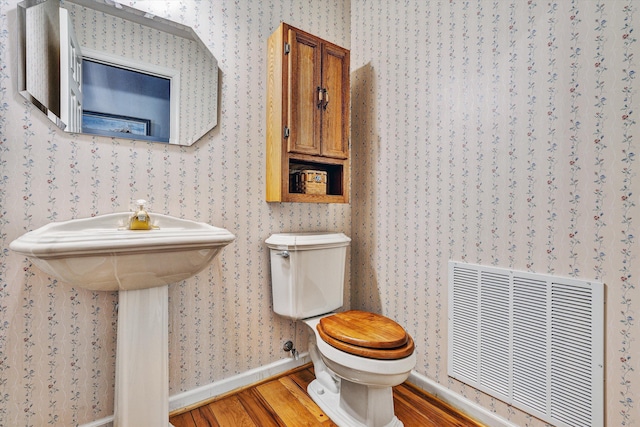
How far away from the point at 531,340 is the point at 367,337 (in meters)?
0.61

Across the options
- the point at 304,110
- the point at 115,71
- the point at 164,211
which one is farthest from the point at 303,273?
the point at 115,71

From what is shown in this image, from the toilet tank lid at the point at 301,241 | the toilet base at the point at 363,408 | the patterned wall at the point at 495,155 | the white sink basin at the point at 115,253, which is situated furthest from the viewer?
the toilet tank lid at the point at 301,241

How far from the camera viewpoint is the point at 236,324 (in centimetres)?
153

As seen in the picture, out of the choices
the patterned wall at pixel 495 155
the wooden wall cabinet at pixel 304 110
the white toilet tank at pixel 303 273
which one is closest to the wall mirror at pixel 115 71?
the wooden wall cabinet at pixel 304 110

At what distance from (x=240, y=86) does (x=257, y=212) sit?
25.2 inches

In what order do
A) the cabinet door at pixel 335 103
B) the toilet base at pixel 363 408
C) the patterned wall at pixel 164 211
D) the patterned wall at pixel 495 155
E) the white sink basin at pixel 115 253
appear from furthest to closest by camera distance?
the cabinet door at pixel 335 103 < the toilet base at pixel 363 408 < the patterned wall at pixel 164 211 < the patterned wall at pixel 495 155 < the white sink basin at pixel 115 253

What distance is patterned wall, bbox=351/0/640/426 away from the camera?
97 cm

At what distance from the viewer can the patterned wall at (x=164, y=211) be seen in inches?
42.2

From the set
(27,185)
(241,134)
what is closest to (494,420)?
(241,134)

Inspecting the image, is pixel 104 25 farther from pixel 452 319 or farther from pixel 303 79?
pixel 452 319

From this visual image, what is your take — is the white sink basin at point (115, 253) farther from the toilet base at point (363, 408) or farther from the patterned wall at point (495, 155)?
the patterned wall at point (495, 155)

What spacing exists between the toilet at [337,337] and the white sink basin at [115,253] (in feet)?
1.71

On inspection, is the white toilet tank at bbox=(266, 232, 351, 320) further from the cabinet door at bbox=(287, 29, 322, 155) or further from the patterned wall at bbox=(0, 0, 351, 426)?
the cabinet door at bbox=(287, 29, 322, 155)

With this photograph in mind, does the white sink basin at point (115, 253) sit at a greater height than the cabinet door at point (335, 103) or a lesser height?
lesser
